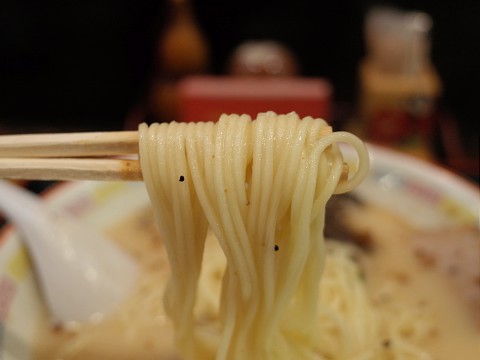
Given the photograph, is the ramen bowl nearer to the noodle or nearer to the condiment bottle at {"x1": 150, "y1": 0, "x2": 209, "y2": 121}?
the noodle

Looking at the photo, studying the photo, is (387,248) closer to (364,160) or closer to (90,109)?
(364,160)

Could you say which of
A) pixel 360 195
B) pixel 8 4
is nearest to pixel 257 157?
pixel 360 195

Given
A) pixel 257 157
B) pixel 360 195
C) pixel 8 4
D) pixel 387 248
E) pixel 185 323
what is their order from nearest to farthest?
pixel 257 157
pixel 185 323
pixel 387 248
pixel 360 195
pixel 8 4

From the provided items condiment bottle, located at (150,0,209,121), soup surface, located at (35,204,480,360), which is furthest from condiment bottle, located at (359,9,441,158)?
condiment bottle, located at (150,0,209,121)

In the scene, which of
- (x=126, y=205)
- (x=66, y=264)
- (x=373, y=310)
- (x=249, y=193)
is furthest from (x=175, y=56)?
(x=249, y=193)

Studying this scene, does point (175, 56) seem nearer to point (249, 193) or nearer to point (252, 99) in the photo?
point (252, 99)

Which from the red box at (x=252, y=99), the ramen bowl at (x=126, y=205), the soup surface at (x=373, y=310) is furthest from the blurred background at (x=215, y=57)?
the soup surface at (x=373, y=310)
